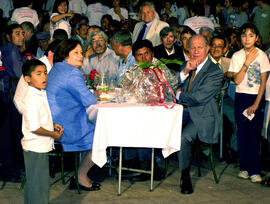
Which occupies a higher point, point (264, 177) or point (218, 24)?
point (218, 24)

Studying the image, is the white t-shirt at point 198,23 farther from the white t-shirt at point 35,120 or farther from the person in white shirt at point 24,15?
the white t-shirt at point 35,120

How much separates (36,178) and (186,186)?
1.75m

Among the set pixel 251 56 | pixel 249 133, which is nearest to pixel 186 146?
pixel 249 133

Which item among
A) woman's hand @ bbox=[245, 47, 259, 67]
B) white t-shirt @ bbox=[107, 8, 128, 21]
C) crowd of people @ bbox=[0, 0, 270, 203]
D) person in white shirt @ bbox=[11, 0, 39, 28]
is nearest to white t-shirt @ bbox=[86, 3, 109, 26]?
white t-shirt @ bbox=[107, 8, 128, 21]

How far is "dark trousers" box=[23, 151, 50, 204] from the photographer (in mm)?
3732

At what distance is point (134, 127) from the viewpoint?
4.54 m

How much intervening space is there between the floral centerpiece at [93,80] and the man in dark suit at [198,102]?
96 centimetres

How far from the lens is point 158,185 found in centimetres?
509

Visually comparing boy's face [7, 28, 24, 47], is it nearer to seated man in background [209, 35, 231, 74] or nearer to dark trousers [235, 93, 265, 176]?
seated man in background [209, 35, 231, 74]

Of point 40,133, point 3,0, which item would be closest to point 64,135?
point 40,133

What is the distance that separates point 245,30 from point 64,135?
2305mm

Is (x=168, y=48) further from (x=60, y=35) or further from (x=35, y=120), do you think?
(x=35, y=120)

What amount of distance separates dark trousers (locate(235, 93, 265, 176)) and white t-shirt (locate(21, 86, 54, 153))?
2443 mm

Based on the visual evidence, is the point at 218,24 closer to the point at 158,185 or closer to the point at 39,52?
the point at 39,52
